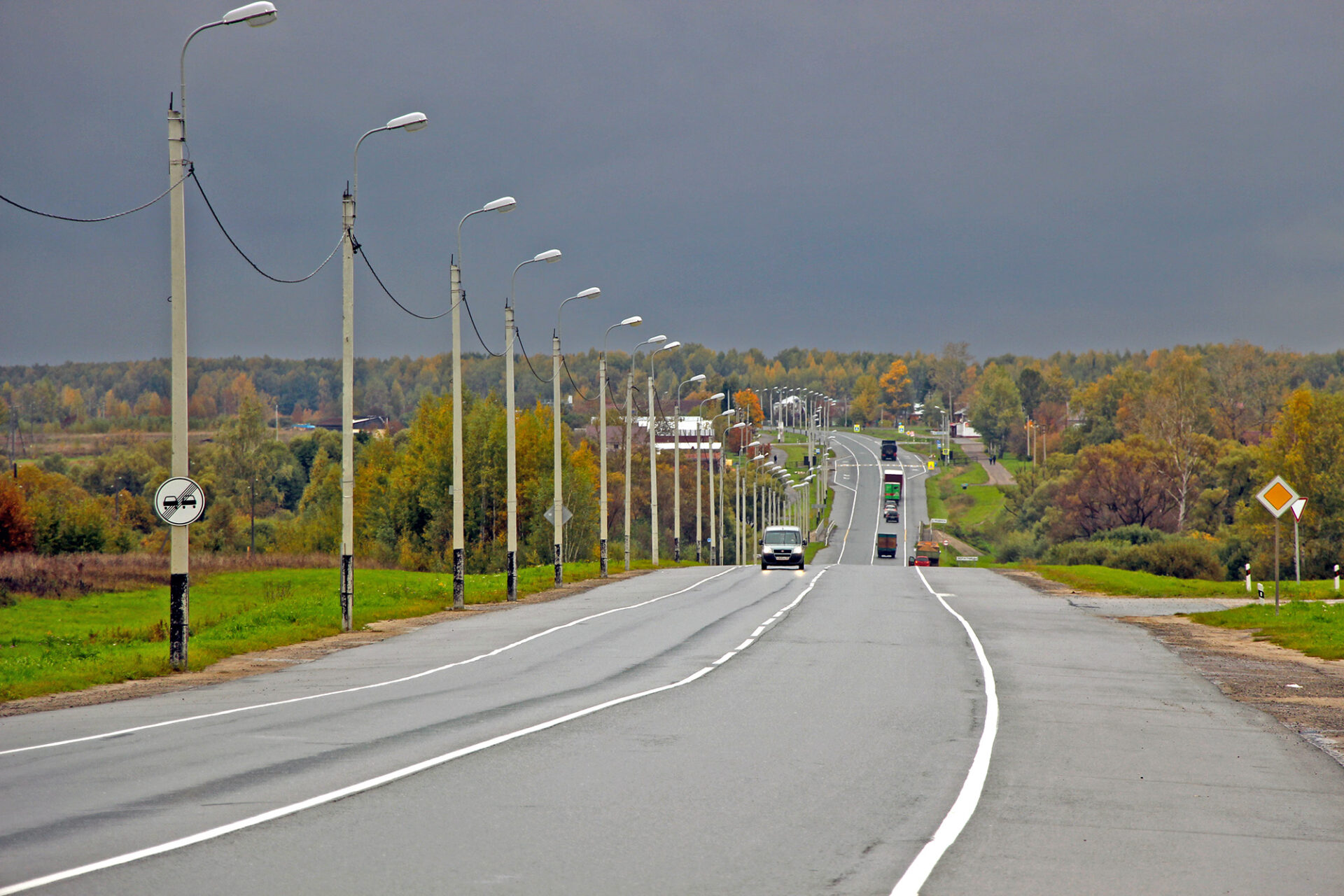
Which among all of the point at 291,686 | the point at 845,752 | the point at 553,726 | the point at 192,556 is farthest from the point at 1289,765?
the point at 192,556

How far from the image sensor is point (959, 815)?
8688 millimetres

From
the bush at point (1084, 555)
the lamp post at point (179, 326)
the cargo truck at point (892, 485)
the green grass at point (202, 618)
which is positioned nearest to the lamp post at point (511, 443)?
the green grass at point (202, 618)

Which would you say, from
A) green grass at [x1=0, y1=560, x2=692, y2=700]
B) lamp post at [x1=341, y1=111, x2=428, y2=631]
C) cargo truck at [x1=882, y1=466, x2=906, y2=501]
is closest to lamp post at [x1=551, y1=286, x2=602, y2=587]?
green grass at [x1=0, y1=560, x2=692, y2=700]

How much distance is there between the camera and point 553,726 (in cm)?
1252

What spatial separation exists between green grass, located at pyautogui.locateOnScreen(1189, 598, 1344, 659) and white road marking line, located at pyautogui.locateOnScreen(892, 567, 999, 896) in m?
11.4

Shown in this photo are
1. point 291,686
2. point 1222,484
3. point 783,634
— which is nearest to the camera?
point 291,686

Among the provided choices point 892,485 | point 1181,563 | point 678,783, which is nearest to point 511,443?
point 678,783

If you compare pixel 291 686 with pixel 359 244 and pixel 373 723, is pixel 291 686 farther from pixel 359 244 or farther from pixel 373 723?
pixel 359 244

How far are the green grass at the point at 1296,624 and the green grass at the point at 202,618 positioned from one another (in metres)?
19.2

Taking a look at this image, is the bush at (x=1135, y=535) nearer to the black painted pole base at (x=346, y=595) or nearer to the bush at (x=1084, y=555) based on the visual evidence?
the bush at (x=1084, y=555)

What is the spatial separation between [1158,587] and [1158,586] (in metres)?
0.70

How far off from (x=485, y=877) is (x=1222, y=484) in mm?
111654

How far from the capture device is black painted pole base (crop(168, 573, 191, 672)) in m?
19.2

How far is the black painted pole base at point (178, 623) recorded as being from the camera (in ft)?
63.0
